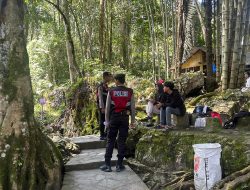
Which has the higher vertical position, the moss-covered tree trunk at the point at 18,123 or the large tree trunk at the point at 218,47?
the large tree trunk at the point at 218,47

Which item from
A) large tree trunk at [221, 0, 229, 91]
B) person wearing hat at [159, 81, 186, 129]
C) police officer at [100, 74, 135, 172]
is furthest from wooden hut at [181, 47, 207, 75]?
police officer at [100, 74, 135, 172]

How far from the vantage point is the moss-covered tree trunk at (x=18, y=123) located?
480 centimetres

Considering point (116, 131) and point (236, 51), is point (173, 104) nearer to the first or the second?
point (116, 131)

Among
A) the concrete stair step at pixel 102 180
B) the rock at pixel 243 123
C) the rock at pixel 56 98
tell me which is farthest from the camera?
the rock at pixel 56 98

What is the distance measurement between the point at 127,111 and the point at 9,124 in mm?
1928

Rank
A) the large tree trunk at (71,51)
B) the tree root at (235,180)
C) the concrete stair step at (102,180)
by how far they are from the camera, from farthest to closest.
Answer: the large tree trunk at (71,51)
the concrete stair step at (102,180)
the tree root at (235,180)

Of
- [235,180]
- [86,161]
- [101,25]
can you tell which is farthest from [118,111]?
[101,25]

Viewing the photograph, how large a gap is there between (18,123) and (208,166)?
2851 mm

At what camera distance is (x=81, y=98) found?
1062cm

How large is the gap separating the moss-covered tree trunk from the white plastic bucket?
2213mm

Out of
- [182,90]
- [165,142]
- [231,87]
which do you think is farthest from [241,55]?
[165,142]

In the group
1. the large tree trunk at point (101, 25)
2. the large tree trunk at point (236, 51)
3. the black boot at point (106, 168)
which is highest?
the large tree trunk at point (101, 25)

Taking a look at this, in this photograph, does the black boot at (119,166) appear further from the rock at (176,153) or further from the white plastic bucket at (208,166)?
the white plastic bucket at (208,166)

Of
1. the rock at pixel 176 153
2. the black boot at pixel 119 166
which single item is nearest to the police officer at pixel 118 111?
the black boot at pixel 119 166
